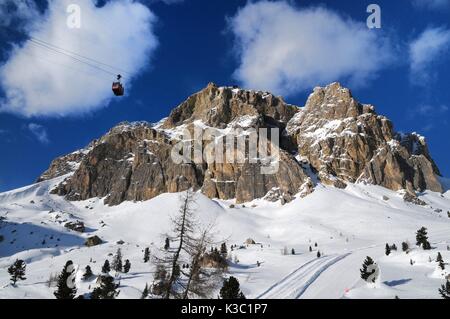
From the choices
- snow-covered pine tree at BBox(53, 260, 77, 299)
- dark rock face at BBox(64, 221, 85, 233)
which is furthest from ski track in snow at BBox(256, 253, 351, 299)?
dark rock face at BBox(64, 221, 85, 233)

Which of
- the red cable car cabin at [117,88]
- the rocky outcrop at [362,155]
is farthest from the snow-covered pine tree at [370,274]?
the rocky outcrop at [362,155]

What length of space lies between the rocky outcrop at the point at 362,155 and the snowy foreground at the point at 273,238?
8569 millimetres

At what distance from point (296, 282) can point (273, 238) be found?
7736 cm

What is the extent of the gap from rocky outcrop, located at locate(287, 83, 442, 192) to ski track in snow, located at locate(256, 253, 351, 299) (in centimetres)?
12169

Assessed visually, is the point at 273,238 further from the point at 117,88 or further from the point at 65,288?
the point at 117,88

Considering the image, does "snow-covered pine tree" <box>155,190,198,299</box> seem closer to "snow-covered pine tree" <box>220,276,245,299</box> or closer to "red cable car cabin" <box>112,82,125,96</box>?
"snow-covered pine tree" <box>220,276,245,299</box>

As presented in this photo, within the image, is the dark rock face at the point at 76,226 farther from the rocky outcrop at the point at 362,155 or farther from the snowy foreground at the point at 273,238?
the rocky outcrop at the point at 362,155

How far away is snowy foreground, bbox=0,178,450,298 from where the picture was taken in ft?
129

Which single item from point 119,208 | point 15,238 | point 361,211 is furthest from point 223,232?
point 119,208
